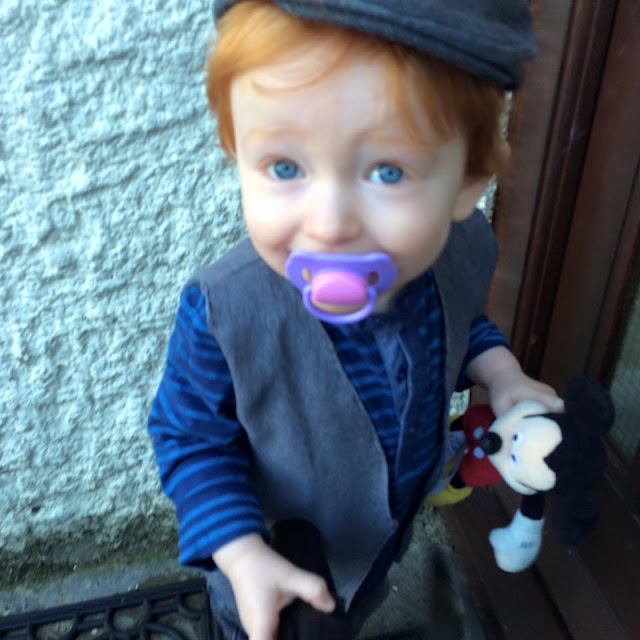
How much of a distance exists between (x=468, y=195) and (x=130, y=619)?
1.02 meters

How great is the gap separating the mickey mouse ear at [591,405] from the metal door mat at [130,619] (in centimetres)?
83

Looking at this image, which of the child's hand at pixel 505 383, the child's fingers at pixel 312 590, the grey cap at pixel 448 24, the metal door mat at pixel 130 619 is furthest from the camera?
the metal door mat at pixel 130 619

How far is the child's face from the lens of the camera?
0.53 metres

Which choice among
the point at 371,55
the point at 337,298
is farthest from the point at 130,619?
the point at 371,55

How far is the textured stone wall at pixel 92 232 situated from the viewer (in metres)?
0.92

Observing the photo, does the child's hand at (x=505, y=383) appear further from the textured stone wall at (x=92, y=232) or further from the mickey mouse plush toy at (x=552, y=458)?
the textured stone wall at (x=92, y=232)

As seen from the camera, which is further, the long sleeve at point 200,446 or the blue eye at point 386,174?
the long sleeve at point 200,446

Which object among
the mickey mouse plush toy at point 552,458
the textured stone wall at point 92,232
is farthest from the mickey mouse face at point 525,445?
Result: the textured stone wall at point 92,232

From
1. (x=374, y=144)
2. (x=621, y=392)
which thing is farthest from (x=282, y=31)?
(x=621, y=392)

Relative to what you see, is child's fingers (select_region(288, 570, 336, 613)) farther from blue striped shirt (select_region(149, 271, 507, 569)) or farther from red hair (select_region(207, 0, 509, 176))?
red hair (select_region(207, 0, 509, 176))

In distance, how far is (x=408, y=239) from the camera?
1.96 feet

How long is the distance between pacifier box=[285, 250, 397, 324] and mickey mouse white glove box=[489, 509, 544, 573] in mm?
393

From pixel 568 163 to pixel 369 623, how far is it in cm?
86

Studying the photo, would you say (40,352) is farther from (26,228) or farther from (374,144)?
(374,144)
